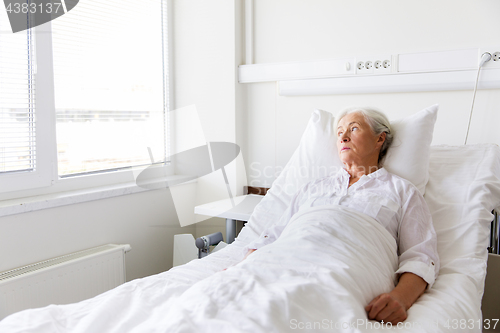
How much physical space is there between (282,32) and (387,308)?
5.58ft

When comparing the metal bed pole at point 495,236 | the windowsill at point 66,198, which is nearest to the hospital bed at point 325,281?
the metal bed pole at point 495,236

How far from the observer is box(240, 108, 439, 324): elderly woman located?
3.96 ft

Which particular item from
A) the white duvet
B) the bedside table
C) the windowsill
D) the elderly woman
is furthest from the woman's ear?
the windowsill

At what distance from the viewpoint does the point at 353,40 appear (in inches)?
84.7

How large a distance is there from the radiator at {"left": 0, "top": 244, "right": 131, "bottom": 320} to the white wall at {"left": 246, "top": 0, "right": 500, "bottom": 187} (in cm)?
92

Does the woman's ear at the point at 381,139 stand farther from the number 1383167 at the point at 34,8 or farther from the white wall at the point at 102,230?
the number 1383167 at the point at 34,8

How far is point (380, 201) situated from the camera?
148 centimetres

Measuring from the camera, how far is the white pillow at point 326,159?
163cm

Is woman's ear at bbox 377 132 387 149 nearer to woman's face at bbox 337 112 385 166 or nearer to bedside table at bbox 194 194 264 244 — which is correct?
woman's face at bbox 337 112 385 166

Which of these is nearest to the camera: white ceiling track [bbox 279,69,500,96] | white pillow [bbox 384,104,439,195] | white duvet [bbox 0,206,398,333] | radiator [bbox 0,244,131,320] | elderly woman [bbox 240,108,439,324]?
white duvet [bbox 0,206,398,333]

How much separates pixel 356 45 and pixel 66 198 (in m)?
1.59

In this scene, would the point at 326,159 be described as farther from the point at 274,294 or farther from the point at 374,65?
the point at 274,294

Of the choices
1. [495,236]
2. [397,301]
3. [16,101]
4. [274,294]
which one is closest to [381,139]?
[495,236]

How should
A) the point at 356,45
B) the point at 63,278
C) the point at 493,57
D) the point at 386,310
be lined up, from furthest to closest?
the point at 356,45
the point at 63,278
the point at 493,57
the point at 386,310
